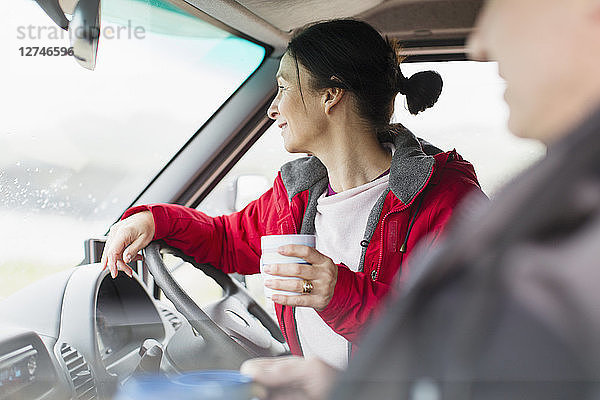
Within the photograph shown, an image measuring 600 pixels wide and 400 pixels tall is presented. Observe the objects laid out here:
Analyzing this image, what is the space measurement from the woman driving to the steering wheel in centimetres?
3

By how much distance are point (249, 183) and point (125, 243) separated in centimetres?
67

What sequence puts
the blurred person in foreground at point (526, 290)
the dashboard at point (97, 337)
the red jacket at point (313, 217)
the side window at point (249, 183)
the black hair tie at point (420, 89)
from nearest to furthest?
the blurred person in foreground at point (526, 290) → the dashboard at point (97, 337) → the red jacket at point (313, 217) → the black hair tie at point (420, 89) → the side window at point (249, 183)

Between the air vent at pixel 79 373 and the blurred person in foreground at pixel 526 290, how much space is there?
1.84 feet

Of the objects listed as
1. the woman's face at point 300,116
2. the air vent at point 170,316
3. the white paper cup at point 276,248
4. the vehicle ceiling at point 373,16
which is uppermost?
the vehicle ceiling at point 373,16

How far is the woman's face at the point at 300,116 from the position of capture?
142cm

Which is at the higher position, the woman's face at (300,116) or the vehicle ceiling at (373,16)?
the vehicle ceiling at (373,16)

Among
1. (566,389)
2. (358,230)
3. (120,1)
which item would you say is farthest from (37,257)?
(566,389)

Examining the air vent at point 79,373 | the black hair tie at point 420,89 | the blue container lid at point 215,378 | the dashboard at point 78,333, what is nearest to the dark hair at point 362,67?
the black hair tie at point 420,89

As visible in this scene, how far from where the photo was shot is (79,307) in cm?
124

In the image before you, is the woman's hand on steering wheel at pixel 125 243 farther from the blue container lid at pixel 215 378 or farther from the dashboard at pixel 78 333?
the blue container lid at pixel 215 378

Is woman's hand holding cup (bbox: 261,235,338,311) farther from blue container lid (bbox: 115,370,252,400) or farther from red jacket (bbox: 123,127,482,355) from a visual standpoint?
blue container lid (bbox: 115,370,252,400)

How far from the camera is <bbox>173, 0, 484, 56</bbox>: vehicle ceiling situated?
133 centimetres

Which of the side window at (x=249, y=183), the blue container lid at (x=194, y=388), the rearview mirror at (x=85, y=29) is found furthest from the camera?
the side window at (x=249, y=183)

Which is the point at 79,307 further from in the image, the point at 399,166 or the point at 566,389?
the point at 566,389
